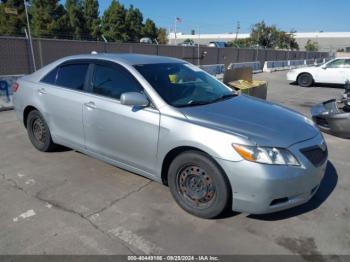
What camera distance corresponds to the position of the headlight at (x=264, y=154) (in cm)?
280

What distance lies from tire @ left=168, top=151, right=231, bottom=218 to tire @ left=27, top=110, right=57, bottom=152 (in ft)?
7.94

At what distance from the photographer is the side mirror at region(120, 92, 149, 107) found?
3.34 metres

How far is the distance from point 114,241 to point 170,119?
1.29 m

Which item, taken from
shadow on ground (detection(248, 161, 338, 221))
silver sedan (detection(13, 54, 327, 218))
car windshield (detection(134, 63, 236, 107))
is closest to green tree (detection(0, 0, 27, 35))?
silver sedan (detection(13, 54, 327, 218))

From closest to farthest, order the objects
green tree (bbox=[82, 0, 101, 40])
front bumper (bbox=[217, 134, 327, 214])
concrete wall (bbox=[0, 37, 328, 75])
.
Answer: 1. front bumper (bbox=[217, 134, 327, 214])
2. concrete wall (bbox=[0, 37, 328, 75])
3. green tree (bbox=[82, 0, 101, 40])

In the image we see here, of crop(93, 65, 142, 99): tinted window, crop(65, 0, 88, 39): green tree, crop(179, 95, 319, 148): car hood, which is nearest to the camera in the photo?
crop(179, 95, 319, 148): car hood

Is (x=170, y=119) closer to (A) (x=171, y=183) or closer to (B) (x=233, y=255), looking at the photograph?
(A) (x=171, y=183)

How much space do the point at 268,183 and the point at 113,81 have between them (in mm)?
2204

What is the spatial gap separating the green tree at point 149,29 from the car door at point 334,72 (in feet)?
130

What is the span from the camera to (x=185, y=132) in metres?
3.11

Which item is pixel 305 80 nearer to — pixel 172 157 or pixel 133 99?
pixel 172 157

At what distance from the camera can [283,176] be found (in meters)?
2.80

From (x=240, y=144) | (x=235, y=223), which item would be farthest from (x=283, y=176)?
(x=235, y=223)

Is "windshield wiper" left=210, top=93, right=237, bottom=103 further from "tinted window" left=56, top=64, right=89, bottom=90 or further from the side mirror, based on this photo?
"tinted window" left=56, top=64, right=89, bottom=90
